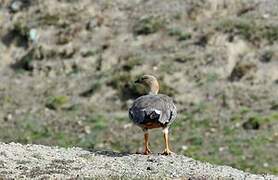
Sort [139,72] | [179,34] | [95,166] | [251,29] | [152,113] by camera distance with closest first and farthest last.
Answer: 1. [95,166]
2. [152,113]
3. [139,72]
4. [251,29]
5. [179,34]

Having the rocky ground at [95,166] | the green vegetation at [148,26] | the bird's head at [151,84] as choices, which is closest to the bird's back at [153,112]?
the rocky ground at [95,166]

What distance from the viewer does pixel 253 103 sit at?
32.6 m

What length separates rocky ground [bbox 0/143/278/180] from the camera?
1534 cm

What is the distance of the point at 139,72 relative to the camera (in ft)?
120

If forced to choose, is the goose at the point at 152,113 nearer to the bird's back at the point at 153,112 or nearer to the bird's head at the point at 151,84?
the bird's back at the point at 153,112

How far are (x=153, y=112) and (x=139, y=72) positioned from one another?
63.0 ft

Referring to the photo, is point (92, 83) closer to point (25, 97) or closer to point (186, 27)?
point (25, 97)

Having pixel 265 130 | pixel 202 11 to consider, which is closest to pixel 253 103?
pixel 265 130

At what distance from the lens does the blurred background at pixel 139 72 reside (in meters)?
30.2

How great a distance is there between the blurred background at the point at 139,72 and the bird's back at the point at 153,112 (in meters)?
8.75

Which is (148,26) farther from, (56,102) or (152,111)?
(152,111)

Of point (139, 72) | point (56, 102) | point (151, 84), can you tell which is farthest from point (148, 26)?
point (151, 84)

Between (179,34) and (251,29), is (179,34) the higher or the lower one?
the higher one

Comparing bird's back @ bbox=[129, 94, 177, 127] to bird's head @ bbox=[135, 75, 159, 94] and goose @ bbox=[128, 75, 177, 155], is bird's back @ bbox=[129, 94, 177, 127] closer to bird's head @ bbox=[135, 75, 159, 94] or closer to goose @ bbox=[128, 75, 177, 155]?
goose @ bbox=[128, 75, 177, 155]
